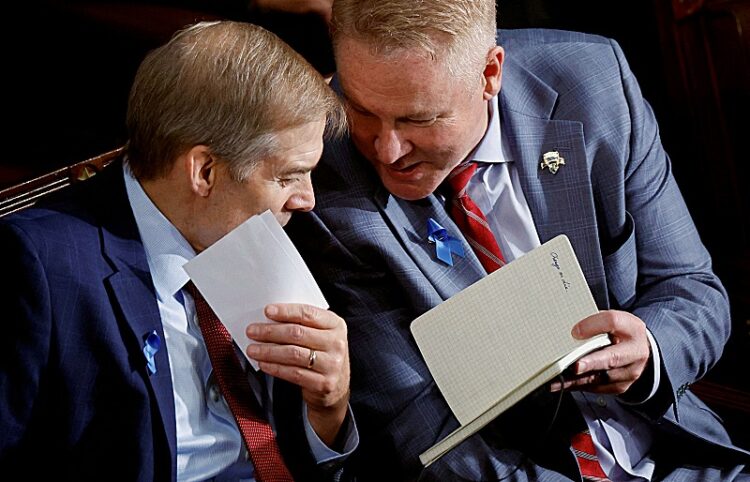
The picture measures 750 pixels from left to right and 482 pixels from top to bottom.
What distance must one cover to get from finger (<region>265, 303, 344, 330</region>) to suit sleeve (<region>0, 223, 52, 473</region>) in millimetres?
408

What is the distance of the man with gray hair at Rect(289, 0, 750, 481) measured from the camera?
231cm

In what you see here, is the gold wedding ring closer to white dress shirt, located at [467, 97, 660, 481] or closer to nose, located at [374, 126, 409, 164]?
nose, located at [374, 126, 409, 164]

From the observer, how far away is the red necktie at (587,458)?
2422mm

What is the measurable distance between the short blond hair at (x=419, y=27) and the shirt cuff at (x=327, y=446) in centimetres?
78

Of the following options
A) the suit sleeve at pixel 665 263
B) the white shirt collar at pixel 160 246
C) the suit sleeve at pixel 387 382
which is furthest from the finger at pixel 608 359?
the white shirt collar at pixel 160 246

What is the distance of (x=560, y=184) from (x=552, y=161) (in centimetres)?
6

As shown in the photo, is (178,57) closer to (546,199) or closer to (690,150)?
(546,199)

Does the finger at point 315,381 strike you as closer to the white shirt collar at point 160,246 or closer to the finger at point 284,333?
the finger at point 284,333

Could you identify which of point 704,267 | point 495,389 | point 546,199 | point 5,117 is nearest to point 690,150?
point 704,267

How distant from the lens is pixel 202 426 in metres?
2.17

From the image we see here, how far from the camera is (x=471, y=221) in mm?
2494

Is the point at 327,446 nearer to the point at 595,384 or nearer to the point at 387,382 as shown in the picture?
the point at 387,382

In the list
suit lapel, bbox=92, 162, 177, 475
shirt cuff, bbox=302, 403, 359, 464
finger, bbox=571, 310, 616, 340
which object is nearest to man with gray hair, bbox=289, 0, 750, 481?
finger, bbox=571, 310, 616, 340

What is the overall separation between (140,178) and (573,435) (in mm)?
1126
